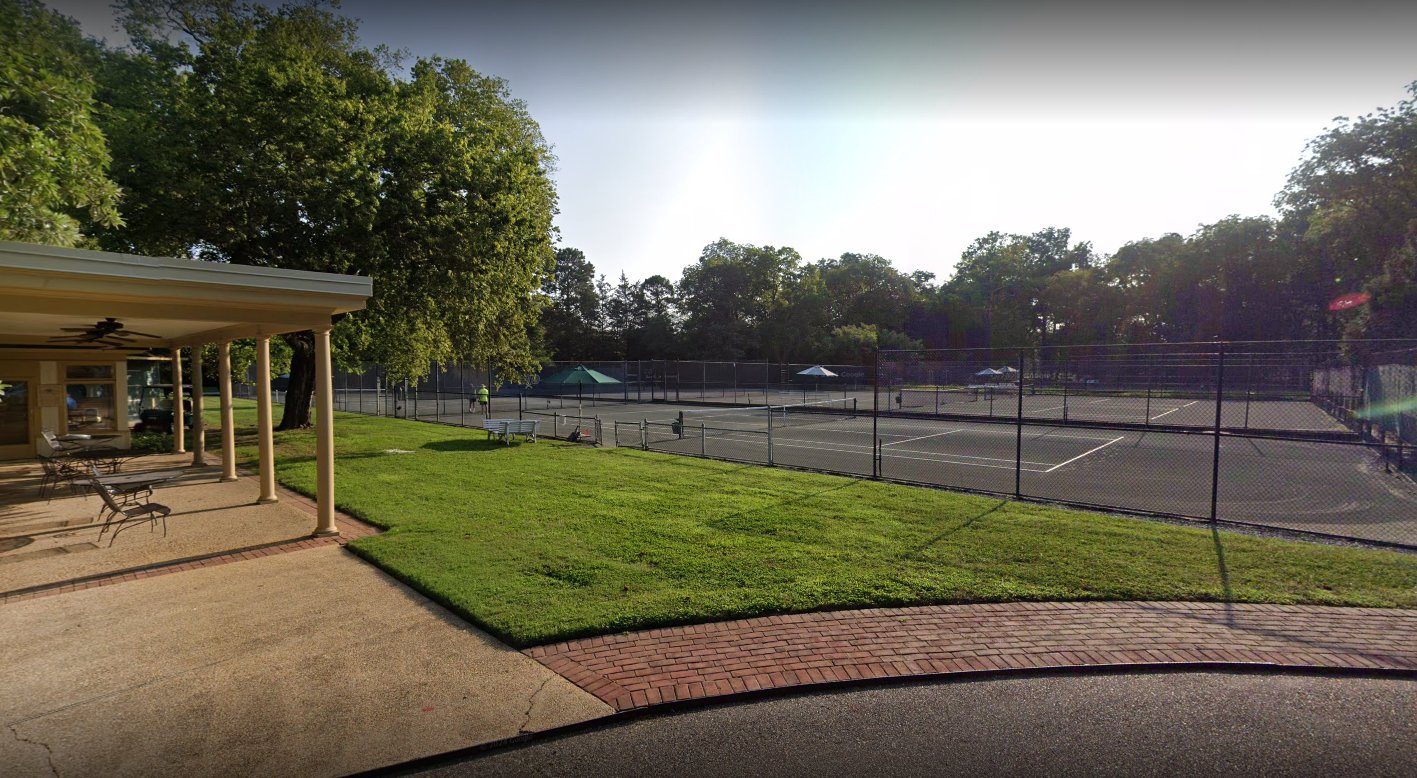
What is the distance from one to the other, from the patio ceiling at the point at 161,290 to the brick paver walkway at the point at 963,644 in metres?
5.97

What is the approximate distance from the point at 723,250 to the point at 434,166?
204 feet

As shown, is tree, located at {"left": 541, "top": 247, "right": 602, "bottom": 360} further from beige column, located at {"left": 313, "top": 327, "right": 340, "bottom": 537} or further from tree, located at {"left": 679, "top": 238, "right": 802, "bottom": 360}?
beige column, located at {"left": 313, "top": 327, "right": 340, "bottom": 537}

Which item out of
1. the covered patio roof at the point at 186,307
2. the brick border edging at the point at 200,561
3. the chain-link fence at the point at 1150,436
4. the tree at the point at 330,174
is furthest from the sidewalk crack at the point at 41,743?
the tree at the point at 330,174

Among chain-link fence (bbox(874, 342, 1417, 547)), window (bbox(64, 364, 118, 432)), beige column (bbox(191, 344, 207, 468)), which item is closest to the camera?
chain-link fence (bbox(874, 342, 1417, 547))

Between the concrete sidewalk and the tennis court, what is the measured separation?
8.70m

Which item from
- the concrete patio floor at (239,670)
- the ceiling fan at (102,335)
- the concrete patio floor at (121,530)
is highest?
the ceiling fan at (102,335)

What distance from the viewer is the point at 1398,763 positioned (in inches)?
141

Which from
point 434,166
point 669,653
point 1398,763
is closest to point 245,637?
point 669,653

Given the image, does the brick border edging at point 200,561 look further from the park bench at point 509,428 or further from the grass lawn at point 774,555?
the park bench at point 509,428

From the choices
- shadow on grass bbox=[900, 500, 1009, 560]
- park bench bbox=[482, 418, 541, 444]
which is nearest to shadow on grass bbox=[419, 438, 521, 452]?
park bench bbox=[482, 418, 541, 444]

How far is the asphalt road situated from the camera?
3.60 meters

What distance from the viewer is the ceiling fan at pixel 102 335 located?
35.1ft

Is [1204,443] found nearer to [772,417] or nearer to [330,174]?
[772,417]

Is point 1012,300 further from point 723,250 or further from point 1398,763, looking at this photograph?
point 1398,763
